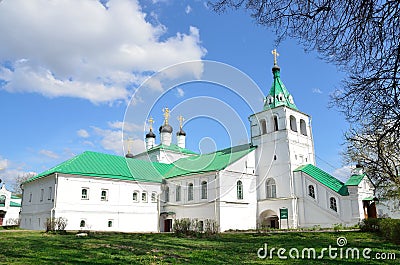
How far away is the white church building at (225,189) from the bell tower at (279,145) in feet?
0.33

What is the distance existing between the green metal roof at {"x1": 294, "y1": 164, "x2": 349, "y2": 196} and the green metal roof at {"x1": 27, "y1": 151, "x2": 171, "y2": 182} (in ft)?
51.8

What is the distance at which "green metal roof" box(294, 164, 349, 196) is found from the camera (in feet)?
99.0

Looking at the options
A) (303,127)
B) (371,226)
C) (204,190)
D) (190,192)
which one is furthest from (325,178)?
(190,192)

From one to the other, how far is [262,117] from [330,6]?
105 ft

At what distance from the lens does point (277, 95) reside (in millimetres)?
37719

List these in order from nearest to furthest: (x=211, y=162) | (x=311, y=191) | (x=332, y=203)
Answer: (x=332, y=203), (x=311, y=191), (x=211, y=162)

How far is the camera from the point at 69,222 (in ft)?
99.0

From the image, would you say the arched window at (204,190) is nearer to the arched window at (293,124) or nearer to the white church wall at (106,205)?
the white church wall at (106,205)

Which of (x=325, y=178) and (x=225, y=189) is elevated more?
(x=325, y=178)

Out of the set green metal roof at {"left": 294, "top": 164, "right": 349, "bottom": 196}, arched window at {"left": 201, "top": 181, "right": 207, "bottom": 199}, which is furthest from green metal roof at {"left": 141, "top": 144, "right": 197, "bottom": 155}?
green metal roof at {"left": 294, "top": 164, "right": 349, "bottom": 196}

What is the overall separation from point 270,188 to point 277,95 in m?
10.2

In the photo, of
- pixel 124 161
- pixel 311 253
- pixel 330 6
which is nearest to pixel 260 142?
pixel 124 161

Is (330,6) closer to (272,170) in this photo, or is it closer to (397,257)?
(397,257)

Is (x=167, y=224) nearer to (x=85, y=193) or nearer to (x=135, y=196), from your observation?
(x=135, y=196)
